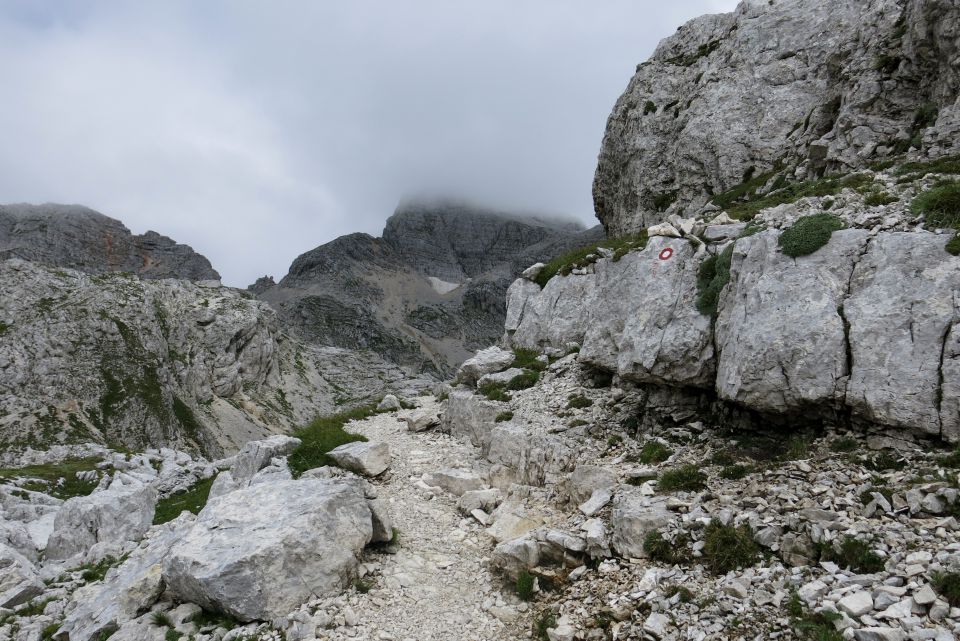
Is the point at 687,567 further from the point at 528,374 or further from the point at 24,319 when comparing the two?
the point at 24,319

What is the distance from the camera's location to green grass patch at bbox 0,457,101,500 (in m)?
40.5

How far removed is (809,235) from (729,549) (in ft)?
29.2

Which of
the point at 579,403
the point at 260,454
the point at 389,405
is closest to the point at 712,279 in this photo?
the point at 579,403

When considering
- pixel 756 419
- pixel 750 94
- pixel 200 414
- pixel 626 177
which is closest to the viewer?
pixel 756 419

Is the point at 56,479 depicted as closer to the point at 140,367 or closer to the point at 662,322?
the point at 662,322

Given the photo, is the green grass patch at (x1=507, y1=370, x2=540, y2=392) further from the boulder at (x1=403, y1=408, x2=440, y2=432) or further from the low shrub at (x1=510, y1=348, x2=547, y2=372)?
the boulder at (x1=403, y1=408, x2=440, y2=432)

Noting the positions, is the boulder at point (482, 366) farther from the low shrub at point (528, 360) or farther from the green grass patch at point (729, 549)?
the green grass patch at point (729, 549)

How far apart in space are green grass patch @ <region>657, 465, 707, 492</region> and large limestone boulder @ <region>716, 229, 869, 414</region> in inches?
91.8

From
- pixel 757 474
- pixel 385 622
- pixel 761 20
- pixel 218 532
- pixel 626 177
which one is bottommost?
pixel 385 622

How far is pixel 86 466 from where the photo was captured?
156 ft

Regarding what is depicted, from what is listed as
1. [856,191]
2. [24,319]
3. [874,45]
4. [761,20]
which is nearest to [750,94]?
[761,20]

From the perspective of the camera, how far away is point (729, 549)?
31.3 ft

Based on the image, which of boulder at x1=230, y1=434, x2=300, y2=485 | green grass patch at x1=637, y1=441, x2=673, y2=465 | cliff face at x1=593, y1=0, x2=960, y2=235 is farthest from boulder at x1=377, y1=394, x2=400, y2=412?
cliff face at x1=593, y1=0, x2=960, y2=235

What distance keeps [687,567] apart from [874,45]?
3012 centimetres
